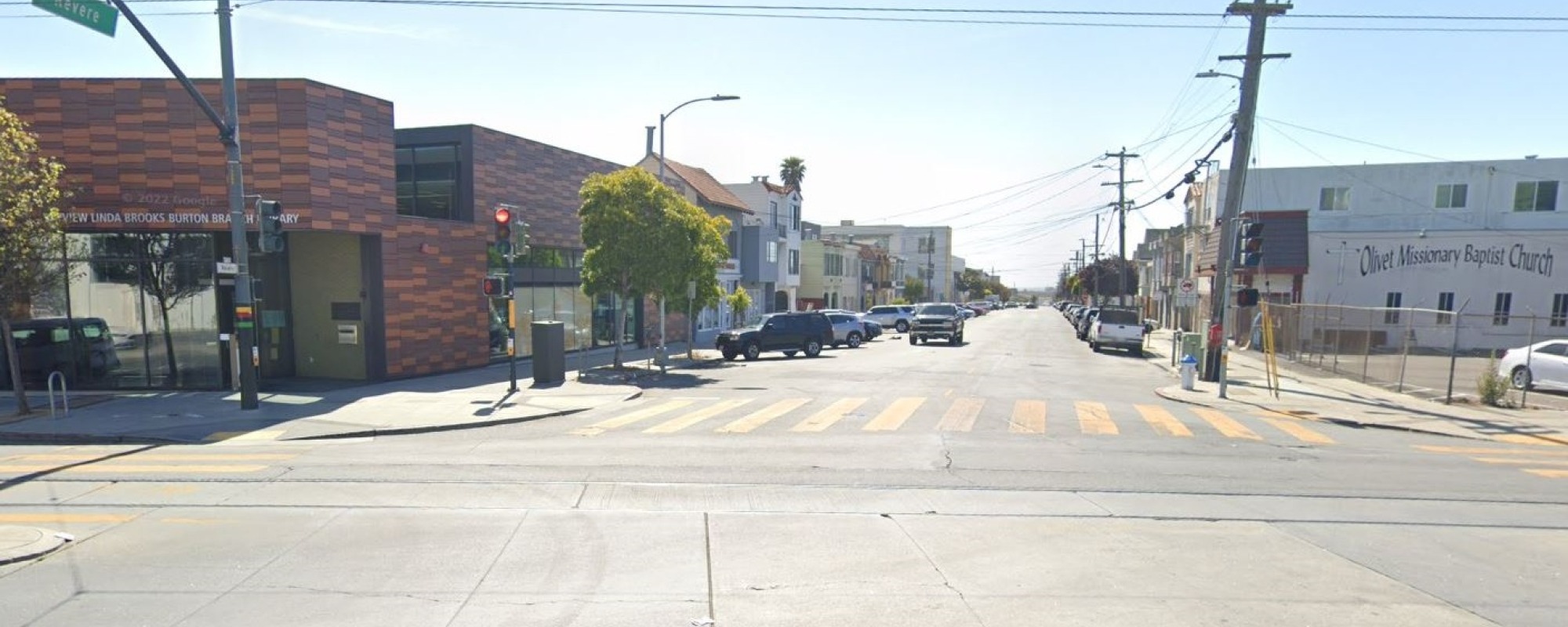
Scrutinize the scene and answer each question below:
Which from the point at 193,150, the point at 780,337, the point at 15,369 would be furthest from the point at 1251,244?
the point at 15,369

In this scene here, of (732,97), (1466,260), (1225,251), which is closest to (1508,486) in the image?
(1225,251)

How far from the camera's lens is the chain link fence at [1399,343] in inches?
807

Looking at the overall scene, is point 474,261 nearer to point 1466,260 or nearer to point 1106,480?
point 1106,480

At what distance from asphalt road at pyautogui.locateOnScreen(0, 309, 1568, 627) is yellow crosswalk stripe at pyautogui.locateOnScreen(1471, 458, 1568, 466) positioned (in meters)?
0.07

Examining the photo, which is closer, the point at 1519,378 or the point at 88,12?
the point at 88,12

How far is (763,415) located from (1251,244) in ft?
39.1

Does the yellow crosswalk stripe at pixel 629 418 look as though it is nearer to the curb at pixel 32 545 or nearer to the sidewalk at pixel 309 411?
the sidewalk at pixel 309 411

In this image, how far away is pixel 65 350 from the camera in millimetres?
17047

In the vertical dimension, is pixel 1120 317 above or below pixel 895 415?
above

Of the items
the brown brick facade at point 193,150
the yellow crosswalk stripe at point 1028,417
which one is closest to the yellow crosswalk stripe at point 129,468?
the brown brick facade at point 193,150

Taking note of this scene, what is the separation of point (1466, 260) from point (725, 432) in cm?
3642

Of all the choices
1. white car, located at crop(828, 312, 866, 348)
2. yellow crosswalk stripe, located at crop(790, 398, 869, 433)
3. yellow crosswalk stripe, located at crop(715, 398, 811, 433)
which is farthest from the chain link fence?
white car, located at crop(828, 312, 866, 348)

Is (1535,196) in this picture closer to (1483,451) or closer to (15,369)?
(1483,451)

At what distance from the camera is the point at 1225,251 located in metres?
20.4
